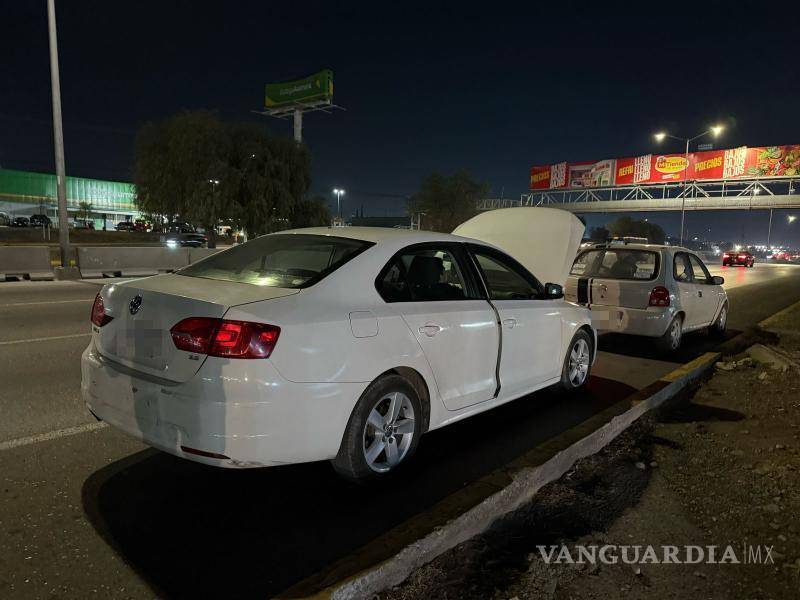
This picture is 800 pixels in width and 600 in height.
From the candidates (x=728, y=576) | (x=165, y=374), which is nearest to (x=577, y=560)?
(x=728, y=576)

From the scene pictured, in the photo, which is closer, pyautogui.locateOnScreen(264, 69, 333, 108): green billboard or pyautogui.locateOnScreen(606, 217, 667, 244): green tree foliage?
pyautogui.locateOnScreen(264, 69, 333, 108): green billboard

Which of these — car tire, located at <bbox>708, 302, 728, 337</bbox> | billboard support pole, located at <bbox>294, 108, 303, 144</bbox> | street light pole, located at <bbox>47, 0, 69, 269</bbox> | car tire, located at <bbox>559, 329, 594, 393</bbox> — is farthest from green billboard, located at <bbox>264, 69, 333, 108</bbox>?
car tire, located at <bbox>559, 329, 594, 393</bbox>

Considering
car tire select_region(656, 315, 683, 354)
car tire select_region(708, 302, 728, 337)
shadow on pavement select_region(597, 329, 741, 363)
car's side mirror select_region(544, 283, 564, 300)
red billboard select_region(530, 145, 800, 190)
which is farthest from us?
red billboard select_region(530, 145, 800, 190)

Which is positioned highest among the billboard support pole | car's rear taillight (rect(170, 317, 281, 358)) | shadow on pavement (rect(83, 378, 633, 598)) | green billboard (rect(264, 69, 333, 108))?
green billboard (rect(264, 69, 333, 108))

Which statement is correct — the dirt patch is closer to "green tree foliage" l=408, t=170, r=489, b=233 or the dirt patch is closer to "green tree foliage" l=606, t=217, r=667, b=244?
"green tree foliage" l=408, t=170, r=489, b=233

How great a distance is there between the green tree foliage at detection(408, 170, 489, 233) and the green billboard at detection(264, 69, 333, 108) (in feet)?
72.9

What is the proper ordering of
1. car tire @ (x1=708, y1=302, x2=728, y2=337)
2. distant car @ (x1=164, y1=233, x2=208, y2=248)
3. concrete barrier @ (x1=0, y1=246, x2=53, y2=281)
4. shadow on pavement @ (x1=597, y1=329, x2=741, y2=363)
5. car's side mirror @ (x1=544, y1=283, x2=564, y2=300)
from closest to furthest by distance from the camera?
car's side mirror @ (x1=544, y1=283, x2=564, y2=300) → shadow on pavement @ (x1=597, y1=329, x2=741, y2=363) → car tire @ (x1=708, y1=302, x2=728, y2=337) → concrete barrier @ (x1=0, y1=246, x2=53, y2=281) → distant car @ (x1=164, y1=233, x2=208, y2=248)

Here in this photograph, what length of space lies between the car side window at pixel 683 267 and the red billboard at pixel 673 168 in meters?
48.2

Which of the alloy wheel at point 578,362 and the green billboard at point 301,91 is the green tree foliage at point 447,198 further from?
the alloy wheel at point 578,362

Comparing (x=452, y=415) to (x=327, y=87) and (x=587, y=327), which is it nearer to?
(x=587, y=327)

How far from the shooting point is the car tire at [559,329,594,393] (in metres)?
5.54

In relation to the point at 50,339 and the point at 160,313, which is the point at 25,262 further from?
the point at 160,313

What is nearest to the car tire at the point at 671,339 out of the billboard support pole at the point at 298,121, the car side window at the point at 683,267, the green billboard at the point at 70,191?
the car side window at the point at 683,267

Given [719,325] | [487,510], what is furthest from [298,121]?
[487,510]
